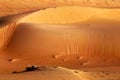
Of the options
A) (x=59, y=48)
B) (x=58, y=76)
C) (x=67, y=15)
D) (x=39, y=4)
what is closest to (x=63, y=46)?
(x=59, y=48)

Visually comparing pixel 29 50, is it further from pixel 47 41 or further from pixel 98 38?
pixel 98 38

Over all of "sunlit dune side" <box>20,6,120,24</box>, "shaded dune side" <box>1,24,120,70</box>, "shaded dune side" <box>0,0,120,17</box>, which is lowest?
"shaded dune side" <box>1,24,120,70</box>

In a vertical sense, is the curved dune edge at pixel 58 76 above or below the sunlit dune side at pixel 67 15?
below

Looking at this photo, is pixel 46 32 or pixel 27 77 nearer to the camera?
pixel 27 77

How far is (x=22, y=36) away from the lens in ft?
42.2

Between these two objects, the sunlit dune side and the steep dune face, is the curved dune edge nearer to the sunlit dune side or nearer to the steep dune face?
the steep dune face

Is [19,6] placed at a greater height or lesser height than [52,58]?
greater

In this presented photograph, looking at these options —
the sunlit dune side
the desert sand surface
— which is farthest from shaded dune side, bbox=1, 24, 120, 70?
the sunlit dune side

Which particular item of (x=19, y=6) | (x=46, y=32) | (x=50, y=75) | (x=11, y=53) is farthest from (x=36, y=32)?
(x=19, y=6)

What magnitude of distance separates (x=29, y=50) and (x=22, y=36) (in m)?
0.74

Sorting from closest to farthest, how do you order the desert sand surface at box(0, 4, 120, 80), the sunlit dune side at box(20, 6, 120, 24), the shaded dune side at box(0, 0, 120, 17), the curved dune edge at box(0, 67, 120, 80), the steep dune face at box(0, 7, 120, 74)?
the curved dune edge at box(0, 67, 120, 80) → the desert sand surface at box(0, 4, 120, 80) → the steep dune face at box(0, 7, 120, 74) → the sunlit dune side at box(20, 6, 120, 24) → the shaded dune side at box(0, 0, 120, 17)

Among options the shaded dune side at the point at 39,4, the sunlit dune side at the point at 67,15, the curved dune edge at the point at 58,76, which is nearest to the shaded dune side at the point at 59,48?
the sunlit dune side at the point at 67,15

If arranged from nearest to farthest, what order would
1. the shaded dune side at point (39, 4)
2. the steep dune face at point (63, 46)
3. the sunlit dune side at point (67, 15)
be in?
the steep dune face at point (63, 46)
the sunlit dune side at point (67, 15)
the shaded dune side at point (39, 4)

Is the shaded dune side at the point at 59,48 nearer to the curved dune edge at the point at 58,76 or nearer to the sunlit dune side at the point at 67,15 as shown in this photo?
the sunlit dune side at the point at 67,15
